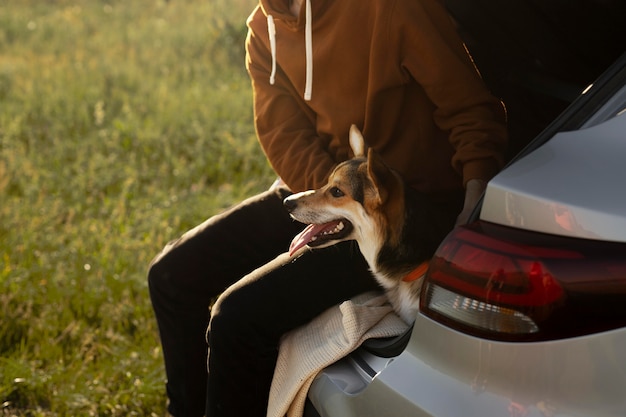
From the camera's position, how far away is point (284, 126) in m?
3.13

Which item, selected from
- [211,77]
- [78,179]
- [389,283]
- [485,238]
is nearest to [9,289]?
[78,179]

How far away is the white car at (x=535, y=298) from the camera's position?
1580mm

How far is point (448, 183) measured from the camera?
2822 mm

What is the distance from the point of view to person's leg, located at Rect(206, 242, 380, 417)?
2488mm

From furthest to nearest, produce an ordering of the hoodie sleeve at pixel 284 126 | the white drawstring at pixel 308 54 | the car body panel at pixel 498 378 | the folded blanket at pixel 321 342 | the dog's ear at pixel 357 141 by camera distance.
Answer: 1. the hoodie sleeve at pixel 284 126
2. the white drawstring at pixel 308 54
3. the dog's ear at pixel 357 141
4. the folded blanket at pixel 321 342
5. the car body panel at pixel 498 378

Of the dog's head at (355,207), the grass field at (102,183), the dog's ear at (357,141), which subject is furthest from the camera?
the grass field at (102,183)

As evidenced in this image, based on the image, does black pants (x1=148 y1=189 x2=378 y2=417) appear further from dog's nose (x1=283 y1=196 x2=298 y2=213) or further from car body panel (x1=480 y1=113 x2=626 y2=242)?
car body panel (x1=480 y1=113 x2=626 y2=242)

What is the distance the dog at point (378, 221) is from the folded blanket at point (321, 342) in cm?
8

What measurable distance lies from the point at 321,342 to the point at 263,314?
213 millimetres

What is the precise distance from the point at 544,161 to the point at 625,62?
460mm

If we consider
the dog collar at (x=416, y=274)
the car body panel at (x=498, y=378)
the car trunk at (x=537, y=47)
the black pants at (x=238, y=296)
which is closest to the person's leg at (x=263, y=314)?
the black pants at (x=238, y=296)

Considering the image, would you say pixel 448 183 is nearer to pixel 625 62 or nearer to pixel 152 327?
pixel 625 62

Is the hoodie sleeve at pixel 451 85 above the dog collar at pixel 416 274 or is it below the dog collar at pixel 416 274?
above

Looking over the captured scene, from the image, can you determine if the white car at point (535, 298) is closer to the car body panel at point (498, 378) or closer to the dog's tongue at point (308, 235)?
the car body panel at point (498, 378)
